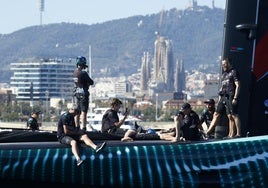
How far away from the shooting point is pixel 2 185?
9891mm

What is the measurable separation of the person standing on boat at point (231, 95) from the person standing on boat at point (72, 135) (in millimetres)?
2393

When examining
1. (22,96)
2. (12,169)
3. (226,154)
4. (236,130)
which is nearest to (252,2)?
(236,130)

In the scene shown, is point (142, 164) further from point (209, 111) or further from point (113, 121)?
point (209, 111)

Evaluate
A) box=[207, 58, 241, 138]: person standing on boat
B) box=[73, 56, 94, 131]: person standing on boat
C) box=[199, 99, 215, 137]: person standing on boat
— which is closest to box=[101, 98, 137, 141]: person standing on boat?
box=[73, 56, 94, 131]: person standing on boat

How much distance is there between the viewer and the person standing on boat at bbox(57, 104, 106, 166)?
1009 centimetres

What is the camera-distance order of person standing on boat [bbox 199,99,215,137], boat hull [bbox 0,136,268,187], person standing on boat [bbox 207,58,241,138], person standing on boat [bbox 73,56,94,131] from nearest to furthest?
1. boat hull [bbox 0,136,268,187]
2. person standing on boat [bbox 207,58,241,138]
3. person standing on boat [bbox 73,56,94,131]
4. person standing on boat [bbox 199,99,215,137]

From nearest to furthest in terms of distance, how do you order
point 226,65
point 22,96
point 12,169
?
1. point 12,169
2. point 226,65
3. point 22,96

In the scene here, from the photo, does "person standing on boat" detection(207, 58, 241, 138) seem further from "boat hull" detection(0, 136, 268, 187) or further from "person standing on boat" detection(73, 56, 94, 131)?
"person standing on boat" detection(73, 56, 94, 131)

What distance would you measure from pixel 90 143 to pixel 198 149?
1383 mm

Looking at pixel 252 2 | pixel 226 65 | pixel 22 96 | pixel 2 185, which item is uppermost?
pixel 252 2

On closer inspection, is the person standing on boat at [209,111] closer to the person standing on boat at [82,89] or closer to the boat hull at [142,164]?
the person standing on boat at [82,89]

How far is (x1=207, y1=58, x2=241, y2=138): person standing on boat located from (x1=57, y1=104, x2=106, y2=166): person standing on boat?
2.39 metres

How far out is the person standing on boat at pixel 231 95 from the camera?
11.8 metres

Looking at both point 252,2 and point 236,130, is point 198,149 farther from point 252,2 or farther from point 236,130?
point 252,2
